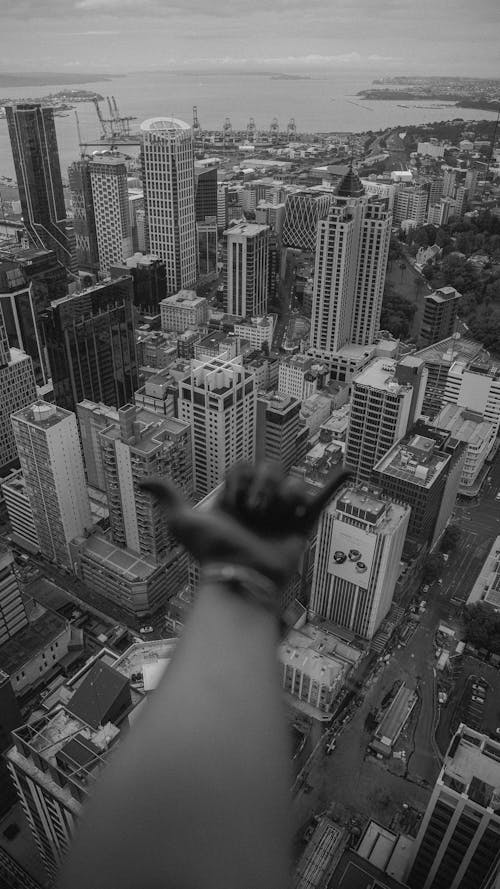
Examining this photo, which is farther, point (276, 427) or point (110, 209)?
point (110, 209)

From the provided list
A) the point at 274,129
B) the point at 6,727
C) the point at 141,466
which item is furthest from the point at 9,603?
the point at 274,129

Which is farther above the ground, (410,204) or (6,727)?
(410,204)

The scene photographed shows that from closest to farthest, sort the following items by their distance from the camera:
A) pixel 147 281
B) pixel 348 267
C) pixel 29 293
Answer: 1. pixel 29 293
2. pixel 348 267
3. pixel 147 281

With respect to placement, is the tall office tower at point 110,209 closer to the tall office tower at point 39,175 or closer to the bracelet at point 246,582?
the tall office tower at point 39,175

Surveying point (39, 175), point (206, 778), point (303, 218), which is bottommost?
point (303, 218)

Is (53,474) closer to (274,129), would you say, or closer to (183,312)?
(183,312)

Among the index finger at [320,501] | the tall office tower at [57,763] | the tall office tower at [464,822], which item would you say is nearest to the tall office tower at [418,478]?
the tall office tower at [464,822]

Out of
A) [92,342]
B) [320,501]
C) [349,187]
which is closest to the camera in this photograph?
[320,501]
